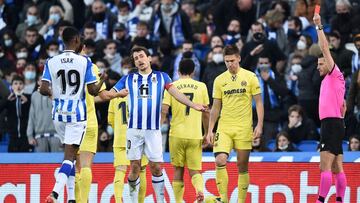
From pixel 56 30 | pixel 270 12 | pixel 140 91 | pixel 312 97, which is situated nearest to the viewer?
pixel 140 91

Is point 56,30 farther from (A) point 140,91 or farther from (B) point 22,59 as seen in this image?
(A) point 140,91

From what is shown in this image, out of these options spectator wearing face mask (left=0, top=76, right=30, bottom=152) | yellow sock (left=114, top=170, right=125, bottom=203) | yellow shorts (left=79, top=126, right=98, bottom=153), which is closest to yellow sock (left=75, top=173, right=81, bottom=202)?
yellow shorts (left=79, top=126, right=98, bottom=153)

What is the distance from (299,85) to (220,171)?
465 cm

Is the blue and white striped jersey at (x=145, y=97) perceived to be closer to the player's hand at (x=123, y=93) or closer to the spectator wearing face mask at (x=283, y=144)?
the player's hand at (x=123, y=93)

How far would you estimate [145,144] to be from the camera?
1839 centimetres

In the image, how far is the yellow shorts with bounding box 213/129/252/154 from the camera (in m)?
19.1

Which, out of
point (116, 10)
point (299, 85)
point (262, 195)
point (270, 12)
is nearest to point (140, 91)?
point (262, 195)

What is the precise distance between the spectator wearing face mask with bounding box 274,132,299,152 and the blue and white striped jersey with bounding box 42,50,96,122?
17.6 ft

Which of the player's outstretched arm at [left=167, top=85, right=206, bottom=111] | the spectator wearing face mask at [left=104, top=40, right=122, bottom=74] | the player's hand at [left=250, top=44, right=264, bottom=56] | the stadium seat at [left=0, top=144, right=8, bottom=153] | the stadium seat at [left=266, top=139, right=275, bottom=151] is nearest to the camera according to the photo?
the player's outstretched arm at [left=167, top=85, right=206, bottom=111]

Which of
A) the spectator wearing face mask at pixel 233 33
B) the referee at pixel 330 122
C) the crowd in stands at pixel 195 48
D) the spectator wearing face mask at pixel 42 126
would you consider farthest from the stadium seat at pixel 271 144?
the referee at pixel 330 122

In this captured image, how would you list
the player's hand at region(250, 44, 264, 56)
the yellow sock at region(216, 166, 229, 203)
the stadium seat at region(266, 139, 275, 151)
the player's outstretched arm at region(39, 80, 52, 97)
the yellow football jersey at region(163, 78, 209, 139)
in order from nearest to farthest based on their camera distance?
the player's outstretched arm at region(39, 80, 52, 97) → the yellow sock at region(216, 166, 229, 203) → the yellow football jersey at region(163, 78, 209, 139) → the stadium seat at region(266, 139, 275, 151) → the player's hand at region(250, 44, 264, 56)

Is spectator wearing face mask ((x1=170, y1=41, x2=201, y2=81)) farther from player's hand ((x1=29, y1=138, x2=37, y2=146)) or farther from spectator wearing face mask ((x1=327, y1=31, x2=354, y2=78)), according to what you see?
player's hand ((x1=29, y1=138, x2=37, y2=146))

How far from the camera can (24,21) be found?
28312mm

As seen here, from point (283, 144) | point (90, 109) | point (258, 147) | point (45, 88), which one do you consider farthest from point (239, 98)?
point (258, 147)
